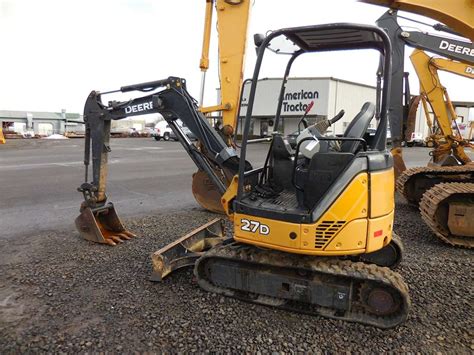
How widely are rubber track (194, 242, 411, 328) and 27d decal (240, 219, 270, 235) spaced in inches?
10.2

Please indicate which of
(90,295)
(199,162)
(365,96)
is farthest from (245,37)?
(365,96)

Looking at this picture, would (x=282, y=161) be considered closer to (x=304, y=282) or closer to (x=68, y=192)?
(x=304, y=282)

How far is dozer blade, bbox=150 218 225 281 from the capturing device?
417cm

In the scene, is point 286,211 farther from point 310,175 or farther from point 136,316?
point 136,316

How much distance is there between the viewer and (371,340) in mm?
3260

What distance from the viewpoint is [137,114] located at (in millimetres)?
5176

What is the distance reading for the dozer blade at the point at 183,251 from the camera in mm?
4168

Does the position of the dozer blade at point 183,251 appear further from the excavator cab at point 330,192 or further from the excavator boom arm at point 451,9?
the excavator boom arm at point 451,9

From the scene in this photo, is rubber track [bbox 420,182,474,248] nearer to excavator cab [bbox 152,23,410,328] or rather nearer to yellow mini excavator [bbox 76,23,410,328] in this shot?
yellow mini excavator [bbox 76,23,410,328]

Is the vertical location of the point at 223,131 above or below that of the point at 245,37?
below

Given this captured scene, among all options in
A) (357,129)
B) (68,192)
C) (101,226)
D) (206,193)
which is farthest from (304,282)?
(68,192)

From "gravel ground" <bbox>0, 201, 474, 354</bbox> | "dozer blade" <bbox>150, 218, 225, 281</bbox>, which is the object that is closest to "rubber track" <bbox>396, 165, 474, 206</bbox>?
"gravel ground" <bbox>0, 201, 474, 354</bbox>

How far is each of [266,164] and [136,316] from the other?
1.97 m

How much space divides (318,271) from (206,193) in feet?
14.5
